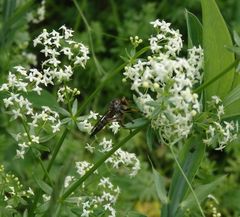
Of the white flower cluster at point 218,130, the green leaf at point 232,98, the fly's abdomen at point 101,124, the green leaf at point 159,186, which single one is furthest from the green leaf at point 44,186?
the green leaf at point 232,98

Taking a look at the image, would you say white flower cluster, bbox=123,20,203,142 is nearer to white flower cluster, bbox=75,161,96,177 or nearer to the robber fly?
the robber fly

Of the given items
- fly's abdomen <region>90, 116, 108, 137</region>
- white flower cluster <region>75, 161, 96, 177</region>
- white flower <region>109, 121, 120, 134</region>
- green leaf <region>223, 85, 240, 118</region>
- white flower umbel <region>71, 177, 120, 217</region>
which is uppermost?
white flower cluster <region>75, 161, 96, 177</region>

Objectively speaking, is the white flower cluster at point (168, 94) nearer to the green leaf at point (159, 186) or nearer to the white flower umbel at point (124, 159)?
the green leaf at point (159, 186)

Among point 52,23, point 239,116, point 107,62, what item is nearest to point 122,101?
point 239,116

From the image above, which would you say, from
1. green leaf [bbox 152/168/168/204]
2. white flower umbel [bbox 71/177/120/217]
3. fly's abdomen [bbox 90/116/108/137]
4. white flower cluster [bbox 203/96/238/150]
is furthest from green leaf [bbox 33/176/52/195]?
white flower cluster [bbox 203/96/238/150]

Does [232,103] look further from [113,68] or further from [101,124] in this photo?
[113,68]
